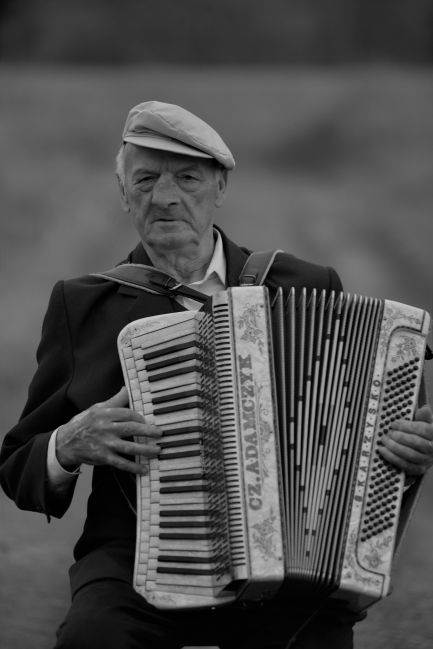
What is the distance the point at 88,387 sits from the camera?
335 cm

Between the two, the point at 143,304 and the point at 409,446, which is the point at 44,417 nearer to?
the point at 143,304

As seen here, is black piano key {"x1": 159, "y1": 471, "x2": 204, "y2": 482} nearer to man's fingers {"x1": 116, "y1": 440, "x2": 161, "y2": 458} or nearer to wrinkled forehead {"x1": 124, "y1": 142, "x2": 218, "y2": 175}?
man's fingers {"x1": 116, "y1": 440, "x2": 161, "y2": 458}

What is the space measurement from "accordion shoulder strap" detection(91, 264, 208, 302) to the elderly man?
0.02m

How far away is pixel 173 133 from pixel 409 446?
1032 mm

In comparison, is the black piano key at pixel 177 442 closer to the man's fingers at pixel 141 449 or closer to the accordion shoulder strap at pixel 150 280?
the man's fingers at pixel 141 449

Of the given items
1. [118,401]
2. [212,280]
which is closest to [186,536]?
[118,401]

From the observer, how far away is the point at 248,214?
22.2 feet

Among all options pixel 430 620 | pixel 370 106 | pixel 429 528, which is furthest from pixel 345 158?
pixel 430 620

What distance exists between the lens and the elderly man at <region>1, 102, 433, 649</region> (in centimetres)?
308

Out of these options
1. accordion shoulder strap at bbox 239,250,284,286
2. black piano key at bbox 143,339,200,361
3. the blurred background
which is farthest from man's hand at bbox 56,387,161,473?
the blurred background

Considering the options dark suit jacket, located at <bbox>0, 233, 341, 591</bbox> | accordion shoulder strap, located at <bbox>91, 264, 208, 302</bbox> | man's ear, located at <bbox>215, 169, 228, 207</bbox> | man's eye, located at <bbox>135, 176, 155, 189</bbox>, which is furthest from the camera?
man's ear, located at <bbox>215, 169, 228, 207</bbox>

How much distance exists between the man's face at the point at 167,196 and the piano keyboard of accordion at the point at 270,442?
1.46 feet

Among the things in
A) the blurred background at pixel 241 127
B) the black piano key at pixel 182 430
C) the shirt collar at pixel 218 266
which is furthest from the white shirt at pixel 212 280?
the blurred background at pixel 241 127

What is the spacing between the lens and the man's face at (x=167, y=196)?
11.5 feet
